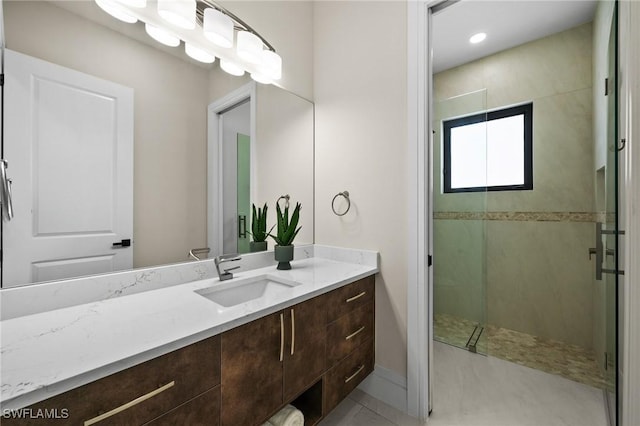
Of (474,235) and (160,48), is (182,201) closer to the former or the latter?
(160,48)

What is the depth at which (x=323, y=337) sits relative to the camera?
1214mm

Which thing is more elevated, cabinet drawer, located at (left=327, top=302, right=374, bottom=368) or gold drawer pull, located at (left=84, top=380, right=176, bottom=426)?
gold drawer pull, located at (left=84, top=380, right=176, bottom=426)

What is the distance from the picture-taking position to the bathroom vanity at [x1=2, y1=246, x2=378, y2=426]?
0.59 metres

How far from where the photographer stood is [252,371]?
0.91m

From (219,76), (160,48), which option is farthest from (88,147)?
(219,76)

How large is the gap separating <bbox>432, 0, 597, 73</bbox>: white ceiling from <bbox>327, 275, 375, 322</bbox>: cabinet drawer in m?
1.79

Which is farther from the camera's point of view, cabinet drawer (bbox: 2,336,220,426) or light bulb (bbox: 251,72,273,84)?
light bulb (bbox: 251,72,273,84)

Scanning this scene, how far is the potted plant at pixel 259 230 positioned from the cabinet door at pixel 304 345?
595 mm

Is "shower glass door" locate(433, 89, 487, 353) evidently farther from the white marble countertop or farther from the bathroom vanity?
the white marble countertop

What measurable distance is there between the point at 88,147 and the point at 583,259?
3260 millimetres

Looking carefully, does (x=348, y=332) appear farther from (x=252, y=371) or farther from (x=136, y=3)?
(x=136, y=3)

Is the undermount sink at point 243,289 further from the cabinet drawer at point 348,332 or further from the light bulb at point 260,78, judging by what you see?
the light bulb at point 260,78

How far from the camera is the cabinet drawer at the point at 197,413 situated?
2.35ft

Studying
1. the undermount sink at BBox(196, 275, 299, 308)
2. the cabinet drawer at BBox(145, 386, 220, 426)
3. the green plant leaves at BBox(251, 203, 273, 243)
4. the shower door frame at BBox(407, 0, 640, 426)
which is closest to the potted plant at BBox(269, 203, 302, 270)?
the green plant leaves at BBox(251, 203, 273, 243)
